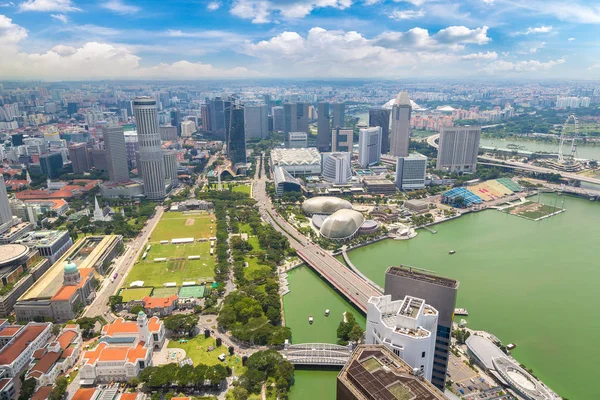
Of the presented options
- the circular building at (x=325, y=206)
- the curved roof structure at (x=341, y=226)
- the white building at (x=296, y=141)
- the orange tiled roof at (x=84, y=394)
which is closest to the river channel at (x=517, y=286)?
the curved roof structure at (x=341, y=226)

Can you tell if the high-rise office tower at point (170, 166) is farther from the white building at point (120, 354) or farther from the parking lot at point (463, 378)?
the parking lot at point (463, 378)

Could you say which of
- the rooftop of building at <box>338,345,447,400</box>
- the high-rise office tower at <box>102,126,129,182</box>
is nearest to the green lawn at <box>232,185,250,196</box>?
the high-rise office tower at <box>102,126,129,182</box>

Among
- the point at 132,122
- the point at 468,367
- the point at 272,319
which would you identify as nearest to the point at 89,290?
the point at 272,319

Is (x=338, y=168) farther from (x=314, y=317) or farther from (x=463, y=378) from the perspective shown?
(x=463, y=378)

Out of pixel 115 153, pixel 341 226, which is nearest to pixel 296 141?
pixel 115 153

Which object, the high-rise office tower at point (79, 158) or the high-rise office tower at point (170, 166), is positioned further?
the high-rise office tower at point (79, 158)

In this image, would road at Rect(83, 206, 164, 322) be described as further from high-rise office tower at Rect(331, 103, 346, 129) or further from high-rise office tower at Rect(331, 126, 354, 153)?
high-rise office tower at Rect(331, 103, 346, 129)
